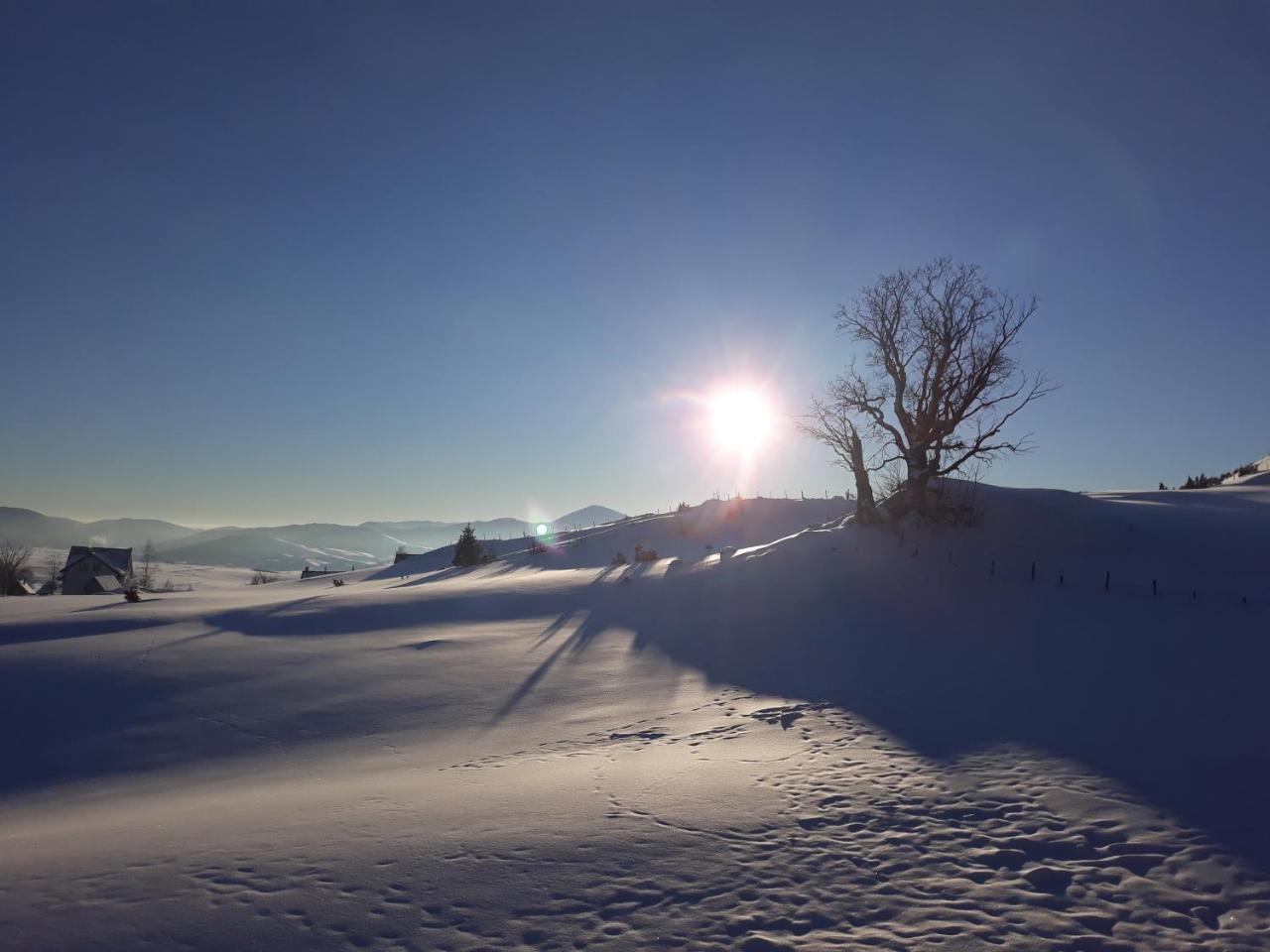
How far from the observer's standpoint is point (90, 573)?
3875cm

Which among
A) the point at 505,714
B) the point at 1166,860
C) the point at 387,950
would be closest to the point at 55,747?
the point at 505,714

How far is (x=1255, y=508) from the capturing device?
61.1 feet

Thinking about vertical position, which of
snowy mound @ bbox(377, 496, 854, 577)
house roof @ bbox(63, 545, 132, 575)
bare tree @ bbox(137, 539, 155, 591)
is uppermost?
snowy mound @ bbox(377, 496, 854, 577)

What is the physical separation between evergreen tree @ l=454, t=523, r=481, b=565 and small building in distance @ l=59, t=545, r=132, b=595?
68.9 feet

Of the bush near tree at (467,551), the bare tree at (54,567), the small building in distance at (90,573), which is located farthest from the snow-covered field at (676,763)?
the bare tree at (54,567)

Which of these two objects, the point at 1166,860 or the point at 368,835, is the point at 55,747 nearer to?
the point at 368,835

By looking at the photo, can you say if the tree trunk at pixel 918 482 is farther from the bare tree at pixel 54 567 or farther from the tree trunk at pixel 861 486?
Answer: the bare tree at pixel 54 567

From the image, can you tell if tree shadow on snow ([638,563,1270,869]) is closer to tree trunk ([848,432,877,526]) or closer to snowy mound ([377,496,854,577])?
tree trunk ([848,432,877,526])

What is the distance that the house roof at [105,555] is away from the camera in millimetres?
38938

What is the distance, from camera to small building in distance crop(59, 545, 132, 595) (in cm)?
3838

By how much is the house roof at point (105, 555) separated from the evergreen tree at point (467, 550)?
22.9 meters

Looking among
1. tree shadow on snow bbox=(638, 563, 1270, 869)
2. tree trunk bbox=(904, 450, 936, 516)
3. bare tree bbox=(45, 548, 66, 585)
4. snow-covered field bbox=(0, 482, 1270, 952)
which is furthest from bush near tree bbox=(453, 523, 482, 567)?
bare tree bbox=(45, 548, 66, 585)

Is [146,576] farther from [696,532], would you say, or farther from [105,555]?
[696,532]

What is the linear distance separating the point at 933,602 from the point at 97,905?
13183 millimetres
